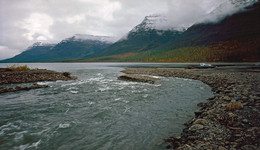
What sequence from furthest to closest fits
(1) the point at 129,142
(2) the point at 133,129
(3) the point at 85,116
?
(3) the point at 85,116
(2) the point at 133,129
(1) the point at 129,142

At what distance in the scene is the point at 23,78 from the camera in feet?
89.2

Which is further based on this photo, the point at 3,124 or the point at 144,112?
the point at 144,112

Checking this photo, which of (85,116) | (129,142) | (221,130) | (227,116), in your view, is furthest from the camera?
(85,116)

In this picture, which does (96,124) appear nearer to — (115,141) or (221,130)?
(115,141)

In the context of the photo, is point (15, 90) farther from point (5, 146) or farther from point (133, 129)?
point (133, 129)

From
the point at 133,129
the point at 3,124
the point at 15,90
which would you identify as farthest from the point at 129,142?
the point at 15,90

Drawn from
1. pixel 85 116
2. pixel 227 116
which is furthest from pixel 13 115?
pixel 227 116

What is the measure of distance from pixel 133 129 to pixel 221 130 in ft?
15.4

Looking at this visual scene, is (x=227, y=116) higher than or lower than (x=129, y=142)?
higher

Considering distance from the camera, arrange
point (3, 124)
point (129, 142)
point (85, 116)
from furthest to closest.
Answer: point (85, 116), point (3, 124), point (129, 142)

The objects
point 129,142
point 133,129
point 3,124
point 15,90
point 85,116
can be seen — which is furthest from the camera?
point 15,90

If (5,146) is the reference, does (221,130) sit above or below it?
above

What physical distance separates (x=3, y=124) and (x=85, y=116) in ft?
17.5

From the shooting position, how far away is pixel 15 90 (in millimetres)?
18766
